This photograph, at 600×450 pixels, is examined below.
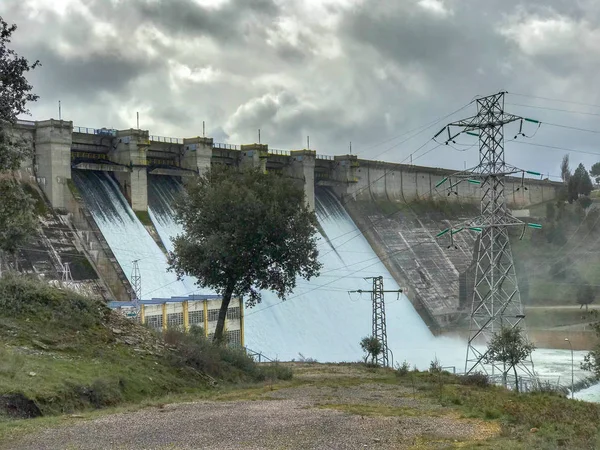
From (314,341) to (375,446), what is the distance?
135 feet

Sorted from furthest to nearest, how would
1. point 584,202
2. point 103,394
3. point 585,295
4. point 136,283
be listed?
1. point 584,202
2. point 585,295
3. point 136,283
4. point 103,394

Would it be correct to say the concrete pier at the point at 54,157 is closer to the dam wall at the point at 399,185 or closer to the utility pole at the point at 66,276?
the utility pole at the point at 66,276

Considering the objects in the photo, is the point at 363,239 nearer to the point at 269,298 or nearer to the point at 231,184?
the point at 269,298

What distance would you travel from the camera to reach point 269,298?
179 ft

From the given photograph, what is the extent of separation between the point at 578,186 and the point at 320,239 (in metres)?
70.0

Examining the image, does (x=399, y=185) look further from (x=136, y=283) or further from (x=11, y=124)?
(x=11, y=124)

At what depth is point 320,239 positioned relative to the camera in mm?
61875

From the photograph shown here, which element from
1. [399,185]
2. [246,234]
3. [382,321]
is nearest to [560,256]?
[399,185]

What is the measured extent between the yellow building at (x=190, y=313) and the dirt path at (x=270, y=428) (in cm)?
2296

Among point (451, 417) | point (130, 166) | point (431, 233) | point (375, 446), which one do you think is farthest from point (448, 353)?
point (375, 446)

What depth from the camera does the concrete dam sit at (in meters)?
→ 47.9

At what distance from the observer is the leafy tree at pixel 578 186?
11862 cm

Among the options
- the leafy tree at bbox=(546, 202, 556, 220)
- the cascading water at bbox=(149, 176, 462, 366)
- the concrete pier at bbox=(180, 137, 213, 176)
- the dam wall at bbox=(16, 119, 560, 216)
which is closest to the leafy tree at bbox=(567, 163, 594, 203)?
the leafy tree at bbox=(546, 202, 556, 220)

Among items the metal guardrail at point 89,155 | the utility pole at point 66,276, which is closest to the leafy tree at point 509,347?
the utility pole at point 66,276
